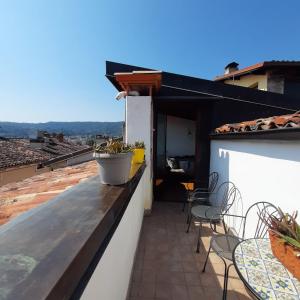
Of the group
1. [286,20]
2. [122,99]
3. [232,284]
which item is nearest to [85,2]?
[122,99]

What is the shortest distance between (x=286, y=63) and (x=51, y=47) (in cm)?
803

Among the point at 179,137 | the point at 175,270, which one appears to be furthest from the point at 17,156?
the point at 175,270

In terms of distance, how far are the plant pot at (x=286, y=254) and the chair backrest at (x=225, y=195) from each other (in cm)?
210

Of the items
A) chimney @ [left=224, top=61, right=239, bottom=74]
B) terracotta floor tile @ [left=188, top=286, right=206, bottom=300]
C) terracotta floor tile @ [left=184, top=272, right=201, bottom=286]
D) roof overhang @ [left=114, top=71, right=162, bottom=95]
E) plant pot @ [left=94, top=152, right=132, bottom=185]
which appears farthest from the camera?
chimney @ [left=224, top=61, right=239, bottom=74]

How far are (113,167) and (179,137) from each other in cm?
733

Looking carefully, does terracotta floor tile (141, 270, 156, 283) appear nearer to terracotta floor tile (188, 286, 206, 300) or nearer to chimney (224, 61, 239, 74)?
terracotta floor tile (188, 286, 206, 300)

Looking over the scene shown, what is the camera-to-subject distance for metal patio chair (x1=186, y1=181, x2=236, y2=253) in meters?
3.34

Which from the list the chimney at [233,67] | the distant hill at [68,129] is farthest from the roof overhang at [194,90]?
the distant hill at [68,129]

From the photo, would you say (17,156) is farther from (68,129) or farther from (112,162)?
(68,129)

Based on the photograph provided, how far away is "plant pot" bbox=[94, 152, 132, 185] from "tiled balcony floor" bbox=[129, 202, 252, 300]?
1446mm

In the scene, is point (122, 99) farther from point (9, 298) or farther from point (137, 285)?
point (9, 298)

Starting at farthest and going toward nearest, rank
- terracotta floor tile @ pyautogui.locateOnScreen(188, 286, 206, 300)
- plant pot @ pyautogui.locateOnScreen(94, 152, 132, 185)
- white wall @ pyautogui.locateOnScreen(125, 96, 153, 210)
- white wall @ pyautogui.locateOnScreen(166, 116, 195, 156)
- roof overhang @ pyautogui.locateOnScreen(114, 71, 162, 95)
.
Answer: white wall @ pyautogui.locateOnScreen(166, 116, 195, 156) < white wall @ pyautogui.locateOnScreen(125, 96, 153, 210) < roof overhang @ pyautogui.locateOnScreen(114, 71, 162, 95) < terracotta floor tile @ pyautogui.locateOnScreen(188, 286, 206, 300) < plant pot @ pyautogui.locateOnScreen(94, 152, 132, 185)

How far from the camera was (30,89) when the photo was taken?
11523 millimetres

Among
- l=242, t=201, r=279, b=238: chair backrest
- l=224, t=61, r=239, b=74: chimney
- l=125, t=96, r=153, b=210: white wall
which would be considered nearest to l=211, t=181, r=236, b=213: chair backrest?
l=242, t=201, r=279, b=238: chair backrest
